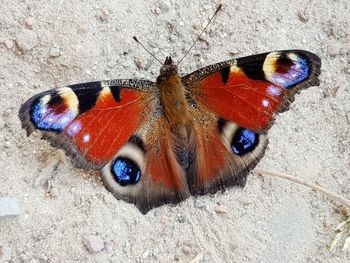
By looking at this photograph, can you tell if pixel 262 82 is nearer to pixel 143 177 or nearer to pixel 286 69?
pixel 286 69

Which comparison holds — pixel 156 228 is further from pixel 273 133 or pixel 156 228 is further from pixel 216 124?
pixel 273 133

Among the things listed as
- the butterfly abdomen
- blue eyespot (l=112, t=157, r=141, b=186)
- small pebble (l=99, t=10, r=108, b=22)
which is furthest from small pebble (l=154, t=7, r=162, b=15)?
blue eyespot (l=112, t=157, r=141, b=186)

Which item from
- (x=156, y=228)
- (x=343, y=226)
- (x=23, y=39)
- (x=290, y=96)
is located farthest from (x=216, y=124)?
(x=23, y=39)

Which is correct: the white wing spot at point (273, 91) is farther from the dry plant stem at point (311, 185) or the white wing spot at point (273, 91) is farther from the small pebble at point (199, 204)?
the small pebble at point (199, 204)

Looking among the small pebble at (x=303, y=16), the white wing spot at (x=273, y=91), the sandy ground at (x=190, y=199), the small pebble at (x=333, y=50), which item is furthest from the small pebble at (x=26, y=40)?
the small pebble at (x=333, y=50)

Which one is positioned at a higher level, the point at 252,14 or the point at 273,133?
the point at 252,14

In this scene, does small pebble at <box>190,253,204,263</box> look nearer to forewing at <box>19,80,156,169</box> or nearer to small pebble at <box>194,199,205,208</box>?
small pebble at <box>194,199,205,208</box>
